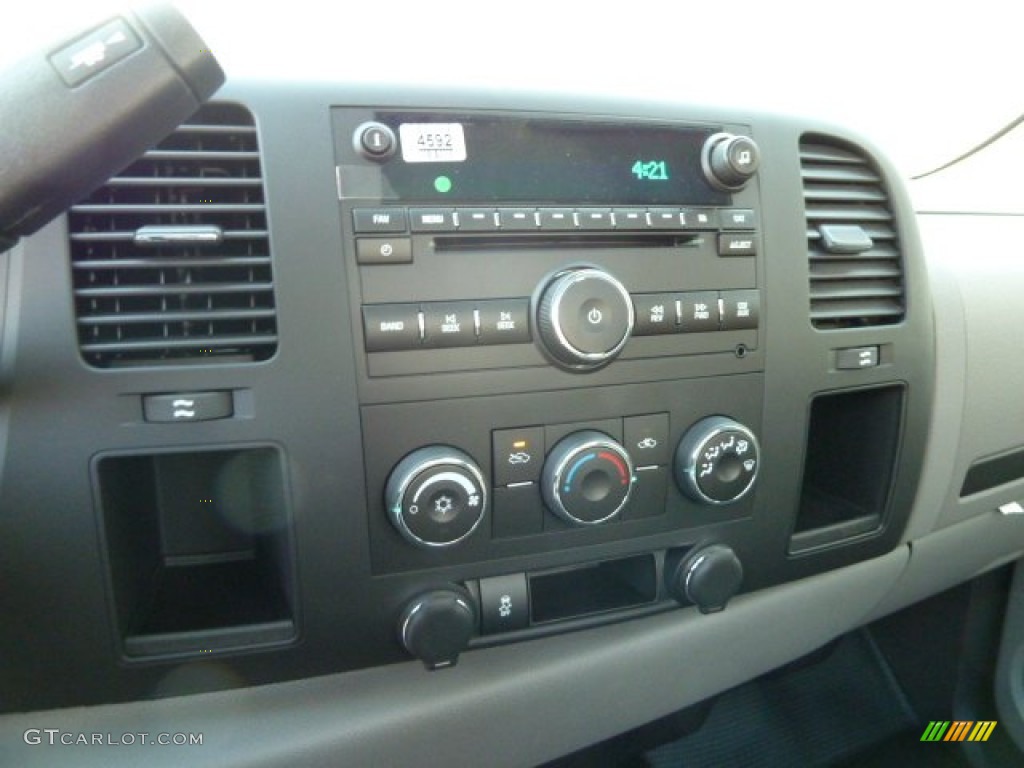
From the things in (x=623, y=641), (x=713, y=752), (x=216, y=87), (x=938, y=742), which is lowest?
(x=938, y=742)

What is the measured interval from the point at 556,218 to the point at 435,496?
1.07ft

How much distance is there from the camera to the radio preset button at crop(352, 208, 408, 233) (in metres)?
0.77

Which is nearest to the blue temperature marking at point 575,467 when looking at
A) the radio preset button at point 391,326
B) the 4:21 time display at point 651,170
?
the radio preset button at point 391,326

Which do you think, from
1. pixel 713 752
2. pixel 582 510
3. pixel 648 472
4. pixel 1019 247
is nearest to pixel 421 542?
pixel 582 510

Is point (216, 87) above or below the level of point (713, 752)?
above

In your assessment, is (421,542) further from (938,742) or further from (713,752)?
(938,742)

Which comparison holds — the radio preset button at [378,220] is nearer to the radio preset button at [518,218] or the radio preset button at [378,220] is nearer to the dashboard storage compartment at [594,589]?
the radio preset button at [518,218]

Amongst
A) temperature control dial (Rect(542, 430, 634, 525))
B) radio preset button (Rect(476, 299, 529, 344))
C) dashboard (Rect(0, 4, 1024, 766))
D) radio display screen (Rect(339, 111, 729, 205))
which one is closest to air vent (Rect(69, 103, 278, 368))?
dashboard (Rect(0, 4, 1024, 766))

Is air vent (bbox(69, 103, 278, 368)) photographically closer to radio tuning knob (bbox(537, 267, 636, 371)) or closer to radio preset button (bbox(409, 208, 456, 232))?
radio preset button (bbox(409, 208, 456, 232))

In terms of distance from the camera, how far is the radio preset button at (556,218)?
32.5 inches

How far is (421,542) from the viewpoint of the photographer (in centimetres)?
81

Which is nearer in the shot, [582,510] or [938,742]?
[582,510]

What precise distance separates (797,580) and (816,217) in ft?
1.73

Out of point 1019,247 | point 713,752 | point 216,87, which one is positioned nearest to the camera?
point 216,87
